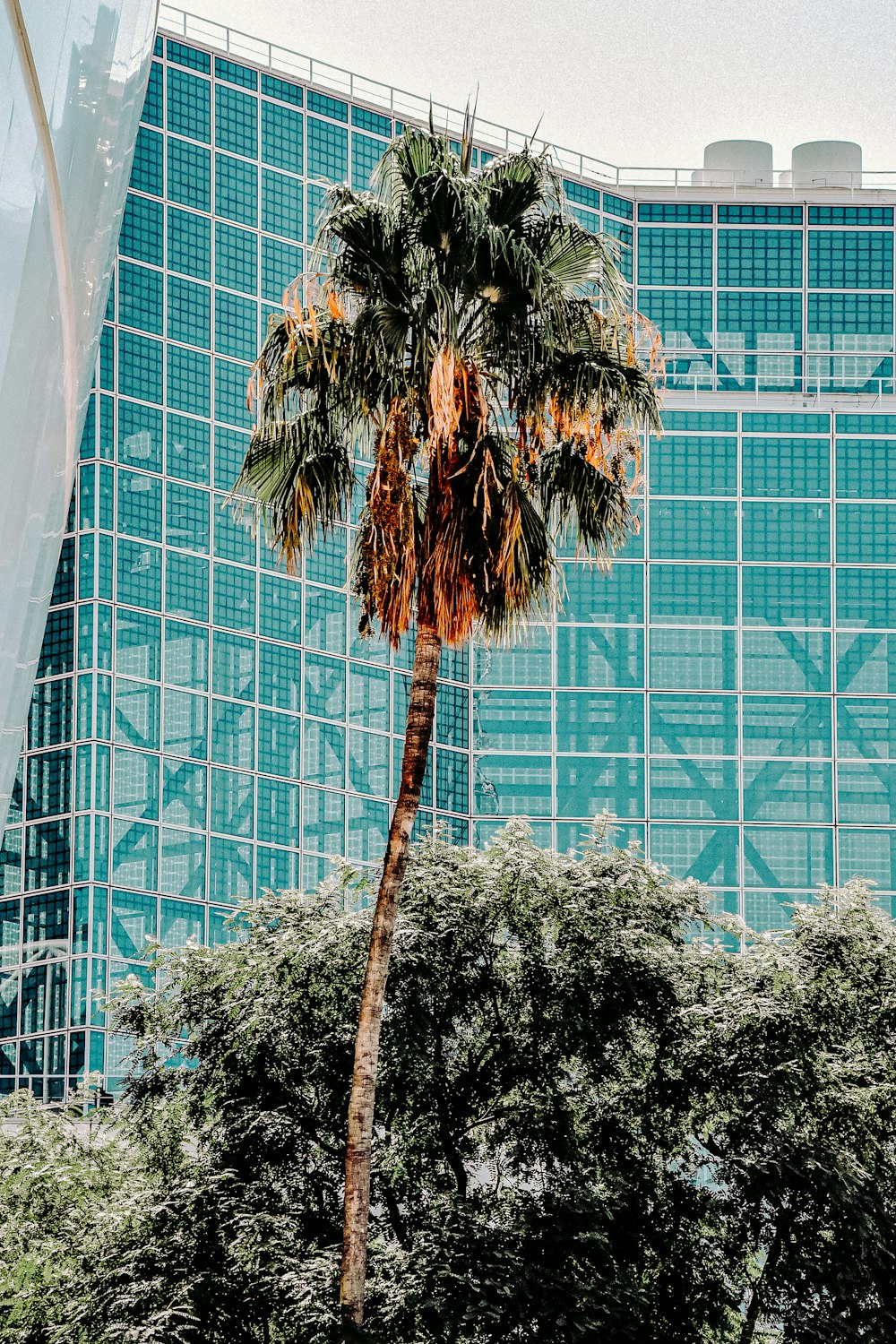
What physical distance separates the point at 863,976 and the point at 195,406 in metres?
42.5

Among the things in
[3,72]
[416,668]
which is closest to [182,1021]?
[416,668]

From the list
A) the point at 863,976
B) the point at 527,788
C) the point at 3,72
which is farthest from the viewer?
the point at 527,788

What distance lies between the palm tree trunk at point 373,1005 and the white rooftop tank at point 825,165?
5784cm

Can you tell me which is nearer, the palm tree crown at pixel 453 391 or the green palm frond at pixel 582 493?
the palm tree crown at pixel 453 391

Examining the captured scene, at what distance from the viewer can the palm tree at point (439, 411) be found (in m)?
18.0

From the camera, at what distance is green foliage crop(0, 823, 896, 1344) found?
60.5ft

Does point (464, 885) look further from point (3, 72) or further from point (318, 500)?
point (3, 72)

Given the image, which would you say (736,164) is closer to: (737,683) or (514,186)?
(737,683)

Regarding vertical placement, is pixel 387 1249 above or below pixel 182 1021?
below

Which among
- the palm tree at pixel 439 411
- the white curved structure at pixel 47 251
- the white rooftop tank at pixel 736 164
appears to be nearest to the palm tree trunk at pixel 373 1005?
the palm tree at pixel 439 411

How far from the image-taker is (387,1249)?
61.6 ft

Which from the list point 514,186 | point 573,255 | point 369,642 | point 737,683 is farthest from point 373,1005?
point 737,683

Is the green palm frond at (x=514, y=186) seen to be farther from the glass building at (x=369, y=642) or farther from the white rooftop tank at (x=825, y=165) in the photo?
the white rooftop tank at (x=825, y=165)

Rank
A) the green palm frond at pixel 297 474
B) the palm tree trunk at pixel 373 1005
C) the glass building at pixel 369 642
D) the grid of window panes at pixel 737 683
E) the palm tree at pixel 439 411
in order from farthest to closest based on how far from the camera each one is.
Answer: the grid of window panes at pixel 737 683 < the glass building at pixel 369 642 < the green palm frond at pixel 297 474 < the palm tree at pixel 439 411 < the palm tree trunk at pixel 373 1005
